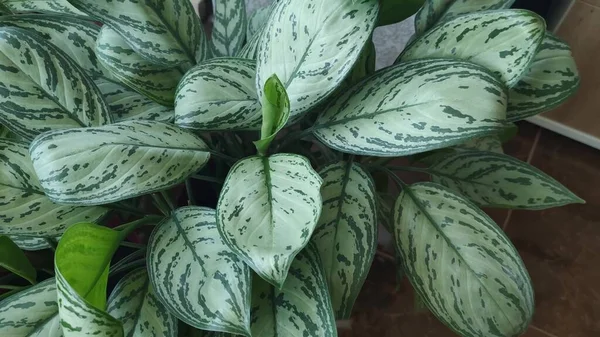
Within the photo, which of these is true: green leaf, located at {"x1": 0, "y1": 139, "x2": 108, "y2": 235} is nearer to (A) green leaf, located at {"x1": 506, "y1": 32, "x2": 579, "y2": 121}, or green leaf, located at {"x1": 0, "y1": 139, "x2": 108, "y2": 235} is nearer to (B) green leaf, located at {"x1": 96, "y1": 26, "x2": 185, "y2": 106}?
(B) green leaf, located at {"x1": 96, "y1": 26, "x2": 185, "y2": 106}

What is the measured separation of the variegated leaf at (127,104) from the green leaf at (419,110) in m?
0.21

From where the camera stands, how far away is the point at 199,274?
1.66 ft

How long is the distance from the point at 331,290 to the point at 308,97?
19cm

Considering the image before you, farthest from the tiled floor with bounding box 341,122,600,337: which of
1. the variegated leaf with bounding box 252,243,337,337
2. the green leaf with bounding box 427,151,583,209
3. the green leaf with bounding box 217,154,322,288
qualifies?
the green leaf with bounding box 217,154,322,288

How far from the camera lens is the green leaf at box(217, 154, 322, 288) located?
0.43m

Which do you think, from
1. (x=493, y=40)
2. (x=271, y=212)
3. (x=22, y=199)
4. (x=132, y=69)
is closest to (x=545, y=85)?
(x=493, y=40)

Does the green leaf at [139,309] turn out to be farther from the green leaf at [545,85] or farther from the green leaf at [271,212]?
the green leaf at [545,85]

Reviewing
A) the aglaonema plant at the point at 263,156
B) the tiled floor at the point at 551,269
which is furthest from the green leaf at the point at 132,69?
the tiled floor at the point at 551,269

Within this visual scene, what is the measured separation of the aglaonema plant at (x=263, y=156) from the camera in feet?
1.55

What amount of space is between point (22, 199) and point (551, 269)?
0.97 m

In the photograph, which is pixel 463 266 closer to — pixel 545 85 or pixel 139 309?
pixel 545 85

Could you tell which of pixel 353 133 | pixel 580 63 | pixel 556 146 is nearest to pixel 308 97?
pixel 353 133

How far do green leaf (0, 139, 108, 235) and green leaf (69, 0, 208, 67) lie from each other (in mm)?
156

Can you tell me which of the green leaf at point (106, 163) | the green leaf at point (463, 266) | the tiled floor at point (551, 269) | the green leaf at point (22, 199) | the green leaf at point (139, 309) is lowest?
the tiled floor at point (551, 269)
